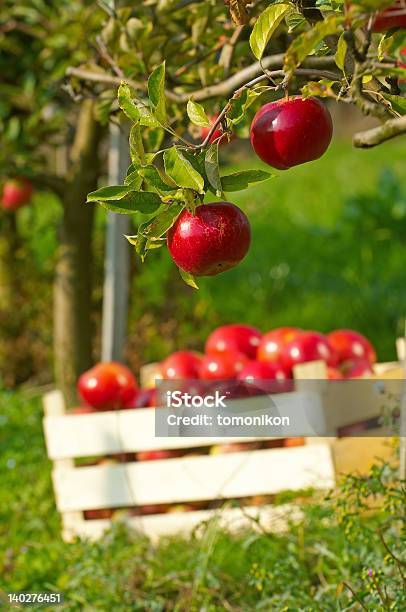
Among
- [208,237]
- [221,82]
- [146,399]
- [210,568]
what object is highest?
[221,82]

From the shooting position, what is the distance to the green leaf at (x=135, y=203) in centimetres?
119

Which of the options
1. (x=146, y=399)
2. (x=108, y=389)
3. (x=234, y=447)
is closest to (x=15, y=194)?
(x=108, y=389)

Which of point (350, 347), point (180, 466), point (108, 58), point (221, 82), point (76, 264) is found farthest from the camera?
point (76, 264)

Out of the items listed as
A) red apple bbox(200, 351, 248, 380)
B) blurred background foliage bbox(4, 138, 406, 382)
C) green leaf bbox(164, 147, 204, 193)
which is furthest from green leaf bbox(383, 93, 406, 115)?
blurred background foliage bbox(4, 138, 406, 382)

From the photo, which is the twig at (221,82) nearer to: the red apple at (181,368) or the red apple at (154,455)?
the red apple at (181,368)

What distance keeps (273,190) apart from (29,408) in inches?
178

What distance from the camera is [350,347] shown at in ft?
8.74

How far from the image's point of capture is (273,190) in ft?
24.6

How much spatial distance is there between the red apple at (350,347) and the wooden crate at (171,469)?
32 cm

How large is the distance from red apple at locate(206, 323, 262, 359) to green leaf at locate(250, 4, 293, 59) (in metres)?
1.49

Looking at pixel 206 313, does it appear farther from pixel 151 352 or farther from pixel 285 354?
pixel 285 354

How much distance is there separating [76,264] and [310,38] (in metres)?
2.26

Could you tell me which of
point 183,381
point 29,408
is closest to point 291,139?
point 183,381

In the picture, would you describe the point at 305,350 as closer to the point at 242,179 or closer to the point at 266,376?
the point at 266,376
